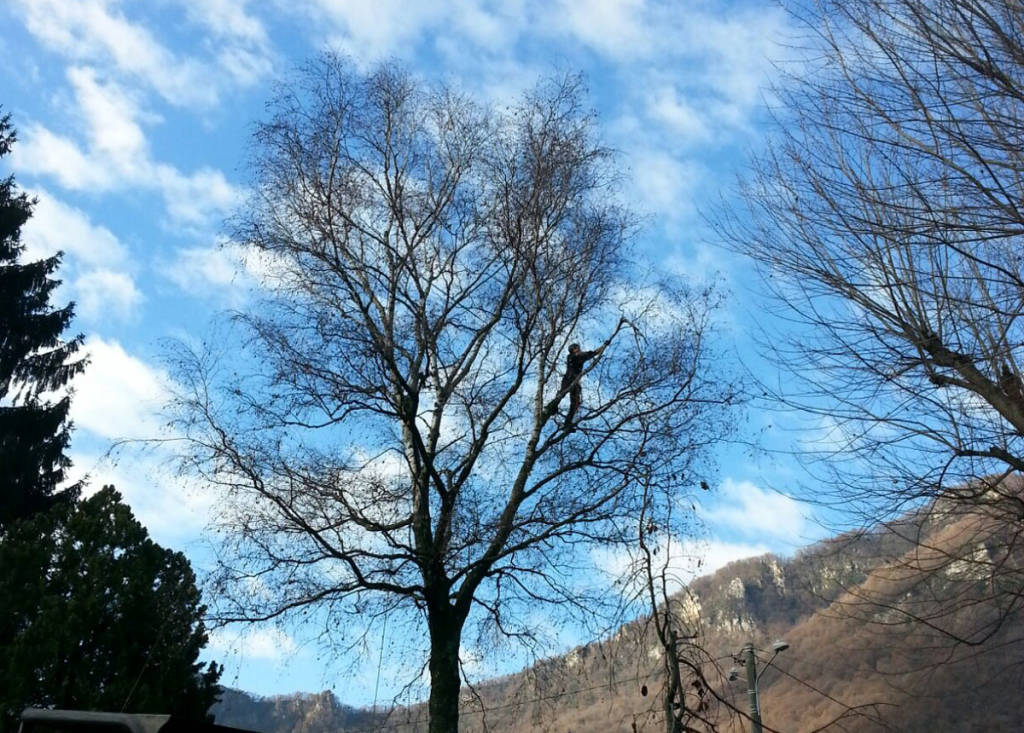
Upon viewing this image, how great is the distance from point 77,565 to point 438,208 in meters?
9.67

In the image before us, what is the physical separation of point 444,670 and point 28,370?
18579mm

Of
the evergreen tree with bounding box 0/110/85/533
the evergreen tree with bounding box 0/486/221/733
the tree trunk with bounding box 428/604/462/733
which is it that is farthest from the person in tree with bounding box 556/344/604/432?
the evergreen tree with bounding box 0/110/85/533

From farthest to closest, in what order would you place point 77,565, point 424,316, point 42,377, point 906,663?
point 42,377
point 77,565
point 424,316
point 906,663

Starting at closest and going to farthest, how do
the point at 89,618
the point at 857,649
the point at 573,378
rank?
the point at 857,649, the point at 573,378, the point at 89,618

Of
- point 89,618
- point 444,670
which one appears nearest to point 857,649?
point 444,670

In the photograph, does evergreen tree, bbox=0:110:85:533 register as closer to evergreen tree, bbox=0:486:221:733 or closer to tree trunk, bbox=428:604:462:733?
evergreen tree, bbox=0:486:221:733

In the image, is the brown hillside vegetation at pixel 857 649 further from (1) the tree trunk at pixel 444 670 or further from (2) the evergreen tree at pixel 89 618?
(2) the evergreen tree at pixel 89 618

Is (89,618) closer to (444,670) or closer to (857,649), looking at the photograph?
(444,670)

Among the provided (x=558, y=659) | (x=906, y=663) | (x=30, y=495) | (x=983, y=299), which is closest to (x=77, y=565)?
(x=30, y=495)

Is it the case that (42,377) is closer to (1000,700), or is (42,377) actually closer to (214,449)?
(214,449)

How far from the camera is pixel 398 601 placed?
8.70 m

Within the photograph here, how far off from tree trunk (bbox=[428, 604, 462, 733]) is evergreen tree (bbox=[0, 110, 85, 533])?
1574 cm

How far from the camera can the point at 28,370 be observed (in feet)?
74.1

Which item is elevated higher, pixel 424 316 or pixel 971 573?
pixel 424 316
